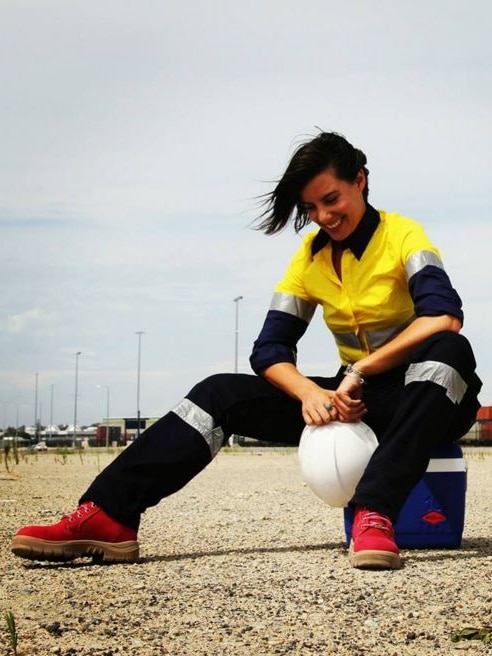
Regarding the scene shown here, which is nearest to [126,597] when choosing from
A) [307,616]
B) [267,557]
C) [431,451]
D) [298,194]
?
[307,616]

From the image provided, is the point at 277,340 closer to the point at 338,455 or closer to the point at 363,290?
the point at 363,290

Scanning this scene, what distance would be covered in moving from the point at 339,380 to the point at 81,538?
142 centimetres

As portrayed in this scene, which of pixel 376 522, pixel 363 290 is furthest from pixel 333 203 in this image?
pixel 376 522

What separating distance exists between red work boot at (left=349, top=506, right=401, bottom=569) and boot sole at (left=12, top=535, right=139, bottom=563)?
1.08m

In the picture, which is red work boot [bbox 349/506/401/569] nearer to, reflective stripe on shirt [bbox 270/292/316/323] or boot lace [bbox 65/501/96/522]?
reflective stripe on shirt [bbox 270/292/316/323]

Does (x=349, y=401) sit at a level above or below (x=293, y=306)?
below

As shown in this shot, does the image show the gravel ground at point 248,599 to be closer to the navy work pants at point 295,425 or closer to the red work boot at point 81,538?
the red work boot at point 81,538

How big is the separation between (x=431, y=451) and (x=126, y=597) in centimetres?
149

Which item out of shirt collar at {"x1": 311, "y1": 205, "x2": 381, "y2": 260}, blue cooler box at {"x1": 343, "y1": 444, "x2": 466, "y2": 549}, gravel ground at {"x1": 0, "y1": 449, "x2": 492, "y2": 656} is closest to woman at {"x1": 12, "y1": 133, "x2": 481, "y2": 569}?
shirt collar at {"x1": 311, "y1": 205, "x2": 381, "y2": 260}

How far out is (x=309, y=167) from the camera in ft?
14.9

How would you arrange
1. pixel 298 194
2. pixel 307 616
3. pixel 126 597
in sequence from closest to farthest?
1. pixel 307 616
2. pixel 126 597
3. pixel 298 194

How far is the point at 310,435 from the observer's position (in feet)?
14.9

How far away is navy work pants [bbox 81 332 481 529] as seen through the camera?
4250 mm

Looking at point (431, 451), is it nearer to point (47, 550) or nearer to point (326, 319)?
point (326, 319)
